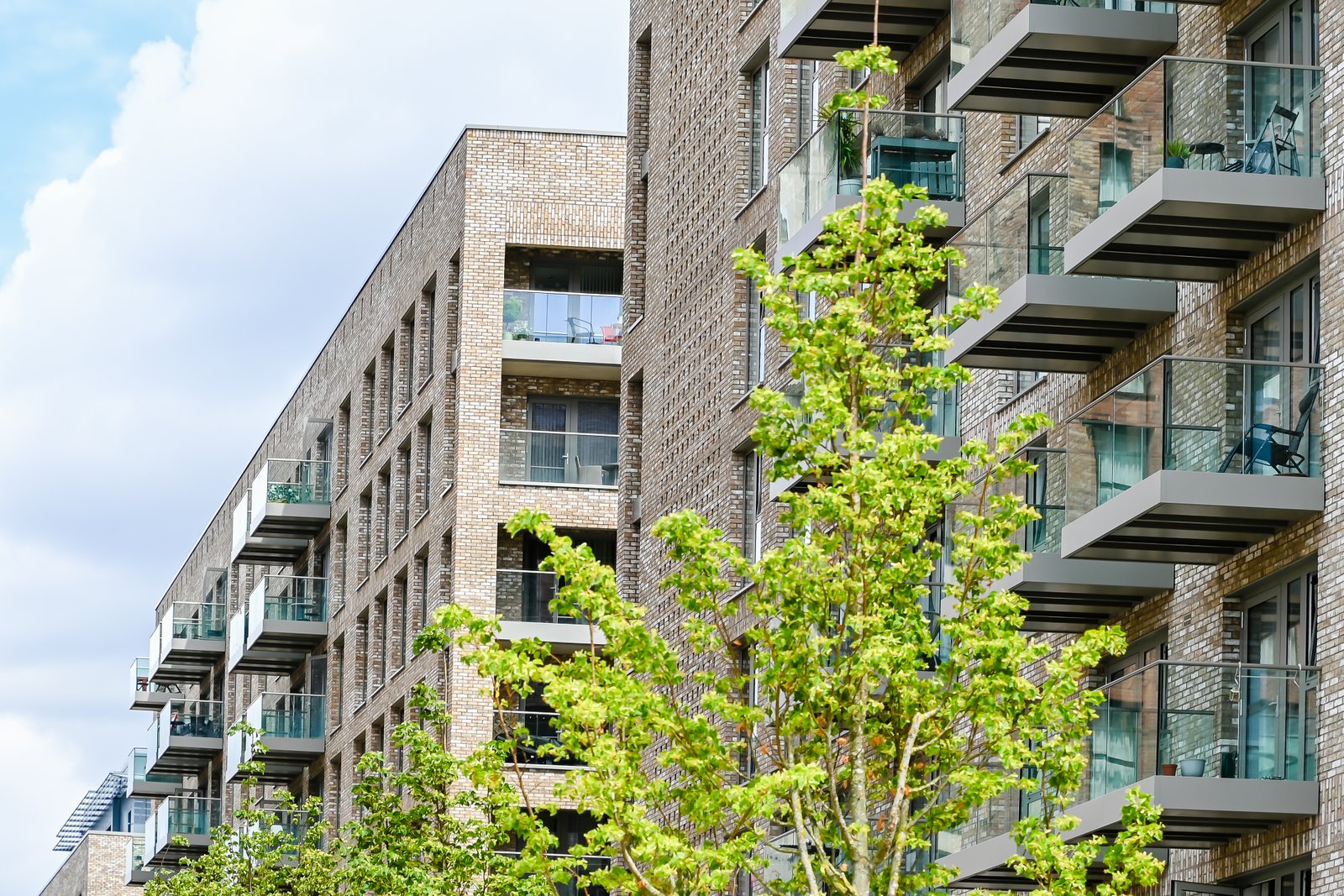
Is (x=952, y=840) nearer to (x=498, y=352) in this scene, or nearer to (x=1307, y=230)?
(x=1307, y=230)

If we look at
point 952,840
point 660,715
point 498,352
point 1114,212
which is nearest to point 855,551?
point 660,715

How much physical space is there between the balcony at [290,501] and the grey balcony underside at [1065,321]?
119 feet

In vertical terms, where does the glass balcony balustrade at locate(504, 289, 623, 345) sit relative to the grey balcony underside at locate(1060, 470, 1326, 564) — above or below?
above

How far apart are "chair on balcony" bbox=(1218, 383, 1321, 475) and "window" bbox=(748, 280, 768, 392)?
1358 centimetres

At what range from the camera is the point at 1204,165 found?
21.9 metres

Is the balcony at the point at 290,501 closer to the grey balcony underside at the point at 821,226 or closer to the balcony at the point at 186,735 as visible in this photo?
the balcony at the point at 186,735

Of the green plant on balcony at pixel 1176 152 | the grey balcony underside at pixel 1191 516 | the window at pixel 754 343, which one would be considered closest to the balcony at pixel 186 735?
the window at pixel 754 343

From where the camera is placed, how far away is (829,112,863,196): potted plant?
90.6ft

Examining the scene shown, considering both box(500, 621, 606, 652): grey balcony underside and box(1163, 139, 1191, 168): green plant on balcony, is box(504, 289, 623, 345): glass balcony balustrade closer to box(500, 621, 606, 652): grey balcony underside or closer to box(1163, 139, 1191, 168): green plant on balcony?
box(500, 621, 606, 652): grey balcony underside

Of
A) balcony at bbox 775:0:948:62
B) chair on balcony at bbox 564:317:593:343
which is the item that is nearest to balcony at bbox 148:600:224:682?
chair on balcony at bbox 564:317:593:343

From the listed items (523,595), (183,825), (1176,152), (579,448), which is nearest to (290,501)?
(183,825)

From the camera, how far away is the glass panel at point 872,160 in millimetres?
27875

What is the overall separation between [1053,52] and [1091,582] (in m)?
5.07

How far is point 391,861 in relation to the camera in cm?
3281
